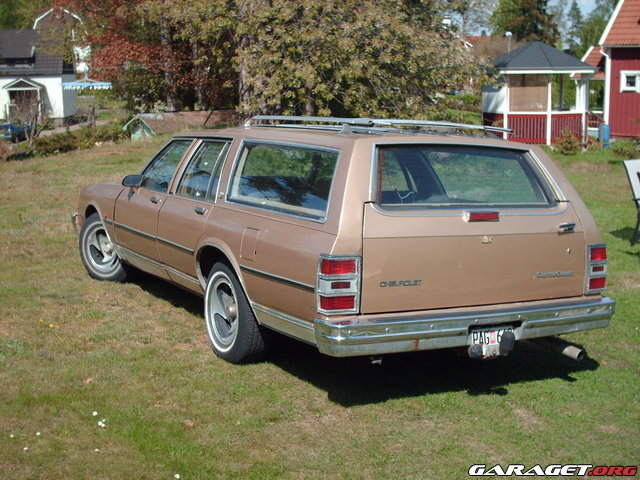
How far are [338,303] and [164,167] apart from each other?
3137 millimetres

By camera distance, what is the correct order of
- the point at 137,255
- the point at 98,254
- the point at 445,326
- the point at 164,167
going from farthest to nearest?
the point at 98,254 → the point at 137,255 → the point at 164,167 → the point at 445,326

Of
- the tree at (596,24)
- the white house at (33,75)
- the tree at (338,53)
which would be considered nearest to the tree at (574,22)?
the tree at (596,24)

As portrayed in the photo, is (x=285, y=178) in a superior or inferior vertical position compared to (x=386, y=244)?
superior

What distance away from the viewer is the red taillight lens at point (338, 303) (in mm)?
4918

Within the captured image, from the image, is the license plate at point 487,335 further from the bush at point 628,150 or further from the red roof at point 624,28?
the red roof at point 624,28

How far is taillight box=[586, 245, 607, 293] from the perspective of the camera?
18.5 ft

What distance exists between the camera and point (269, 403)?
545cm

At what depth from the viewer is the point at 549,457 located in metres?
4.68

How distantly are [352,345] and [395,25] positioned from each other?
9376 millimetres

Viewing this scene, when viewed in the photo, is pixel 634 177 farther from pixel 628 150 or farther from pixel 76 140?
pixel 76 140

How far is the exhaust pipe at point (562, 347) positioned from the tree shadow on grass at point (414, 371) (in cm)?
30

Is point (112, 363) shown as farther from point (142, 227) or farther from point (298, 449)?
point (298, 449)

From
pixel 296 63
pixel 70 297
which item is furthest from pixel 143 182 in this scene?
pixel 296 63

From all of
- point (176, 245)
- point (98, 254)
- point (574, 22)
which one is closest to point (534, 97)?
point (98, 254)
